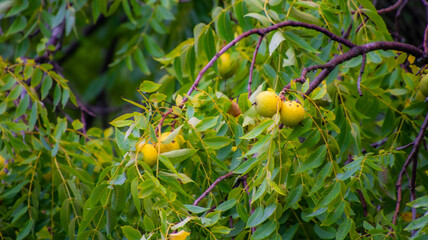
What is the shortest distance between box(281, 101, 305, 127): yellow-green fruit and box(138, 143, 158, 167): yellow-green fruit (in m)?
0.41

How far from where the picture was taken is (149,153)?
151 cm

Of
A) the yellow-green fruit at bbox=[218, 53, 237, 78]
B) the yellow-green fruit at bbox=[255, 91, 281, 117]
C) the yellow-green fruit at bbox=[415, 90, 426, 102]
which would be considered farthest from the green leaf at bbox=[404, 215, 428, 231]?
the yellow-green fruit at bbox=[218, 53, 237, 78]

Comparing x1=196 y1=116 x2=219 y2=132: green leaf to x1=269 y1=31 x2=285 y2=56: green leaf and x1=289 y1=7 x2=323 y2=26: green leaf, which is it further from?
x1=289 y1=7 x2=323 y2=26: green leaf

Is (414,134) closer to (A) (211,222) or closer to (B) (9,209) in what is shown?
(A) (211,222)

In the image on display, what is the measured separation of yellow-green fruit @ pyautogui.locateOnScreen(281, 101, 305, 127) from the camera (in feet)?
4.95

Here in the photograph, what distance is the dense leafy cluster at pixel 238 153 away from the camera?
1.53m

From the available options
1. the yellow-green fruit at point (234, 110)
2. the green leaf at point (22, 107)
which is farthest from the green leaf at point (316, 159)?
the green leaf at point (22, 107)

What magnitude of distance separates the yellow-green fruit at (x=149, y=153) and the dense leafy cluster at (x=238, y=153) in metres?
0.02

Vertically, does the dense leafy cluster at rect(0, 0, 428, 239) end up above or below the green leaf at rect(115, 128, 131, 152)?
below

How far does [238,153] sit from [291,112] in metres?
0.27

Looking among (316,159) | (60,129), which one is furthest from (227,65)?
(316,159)

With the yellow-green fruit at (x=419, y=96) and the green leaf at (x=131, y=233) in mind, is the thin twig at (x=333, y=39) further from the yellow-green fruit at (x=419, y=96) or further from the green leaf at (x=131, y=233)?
the green leaf at (x=131, y=233)

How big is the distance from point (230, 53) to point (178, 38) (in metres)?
2.10

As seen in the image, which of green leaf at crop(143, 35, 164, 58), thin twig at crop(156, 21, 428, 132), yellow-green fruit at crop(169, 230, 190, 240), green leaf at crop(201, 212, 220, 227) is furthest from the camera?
green leaf at crop(143, 35, 164, 58)
